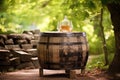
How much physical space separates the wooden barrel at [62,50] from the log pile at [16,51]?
4.83ft

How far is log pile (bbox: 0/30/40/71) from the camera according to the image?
7639 mm

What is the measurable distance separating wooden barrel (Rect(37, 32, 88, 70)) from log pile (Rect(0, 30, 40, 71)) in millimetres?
1473

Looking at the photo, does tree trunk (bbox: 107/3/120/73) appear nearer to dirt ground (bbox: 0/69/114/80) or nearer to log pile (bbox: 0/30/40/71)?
dirt ground (bbox: 0/69/114/80)

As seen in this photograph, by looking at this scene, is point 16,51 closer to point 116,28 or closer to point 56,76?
point 56,76

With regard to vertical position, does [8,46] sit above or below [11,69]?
above

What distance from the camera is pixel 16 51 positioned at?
7930mm

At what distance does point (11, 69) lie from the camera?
25.3 ft

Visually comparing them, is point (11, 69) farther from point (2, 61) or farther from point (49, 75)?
point (49, 75)

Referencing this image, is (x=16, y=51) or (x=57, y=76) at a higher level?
(x=16, y=51)

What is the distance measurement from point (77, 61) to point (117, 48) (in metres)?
0.98

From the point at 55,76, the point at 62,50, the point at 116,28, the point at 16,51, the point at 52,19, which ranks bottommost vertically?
the point at 55,76

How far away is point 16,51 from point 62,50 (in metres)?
2.03

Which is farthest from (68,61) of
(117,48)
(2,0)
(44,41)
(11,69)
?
(2,0)

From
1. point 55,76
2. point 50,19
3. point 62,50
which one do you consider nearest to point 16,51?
point 55,76
